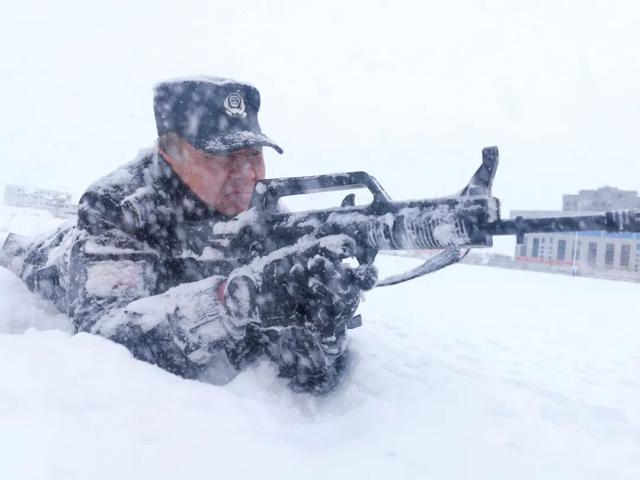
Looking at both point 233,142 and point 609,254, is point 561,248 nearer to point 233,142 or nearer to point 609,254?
point 609,254

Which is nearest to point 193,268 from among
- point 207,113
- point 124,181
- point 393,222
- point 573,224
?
point 124,181

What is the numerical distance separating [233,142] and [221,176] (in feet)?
0.77

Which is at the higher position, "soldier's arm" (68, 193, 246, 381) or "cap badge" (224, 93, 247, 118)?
"cap badge" (224, 93, 247, 118)

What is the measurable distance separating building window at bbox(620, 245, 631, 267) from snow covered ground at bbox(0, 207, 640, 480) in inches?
1132

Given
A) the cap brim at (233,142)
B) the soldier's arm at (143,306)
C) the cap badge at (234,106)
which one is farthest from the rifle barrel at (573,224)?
the cap badge at (234,106)

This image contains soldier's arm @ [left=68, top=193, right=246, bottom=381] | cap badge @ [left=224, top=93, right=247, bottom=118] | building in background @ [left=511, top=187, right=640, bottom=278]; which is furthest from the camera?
building in background @ [left=511, top=187, right=640, bottom=278]

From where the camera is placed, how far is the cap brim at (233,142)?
Answer: 2912 millimetres

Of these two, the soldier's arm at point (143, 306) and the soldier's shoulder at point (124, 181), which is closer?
the soldier's arm at point (143, 306)

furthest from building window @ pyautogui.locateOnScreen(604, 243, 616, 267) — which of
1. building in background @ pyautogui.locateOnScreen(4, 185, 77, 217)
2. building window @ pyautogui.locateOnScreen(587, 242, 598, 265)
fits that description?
building in background @ pyautogui.locateOnScreen(4, 185, 77, 217)

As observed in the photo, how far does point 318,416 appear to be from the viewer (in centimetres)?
242

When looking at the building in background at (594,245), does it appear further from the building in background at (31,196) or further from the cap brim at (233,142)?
the cap brim at (233,142)

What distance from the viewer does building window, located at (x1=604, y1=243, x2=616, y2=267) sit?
28.7 m

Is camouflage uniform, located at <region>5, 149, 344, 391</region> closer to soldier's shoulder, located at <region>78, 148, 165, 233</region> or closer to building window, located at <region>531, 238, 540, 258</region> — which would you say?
soldier's shoulder, located at <region>78, 148, 165, 233</region>

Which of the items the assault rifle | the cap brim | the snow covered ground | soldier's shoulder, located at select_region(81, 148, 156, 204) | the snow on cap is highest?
the snow on cap
